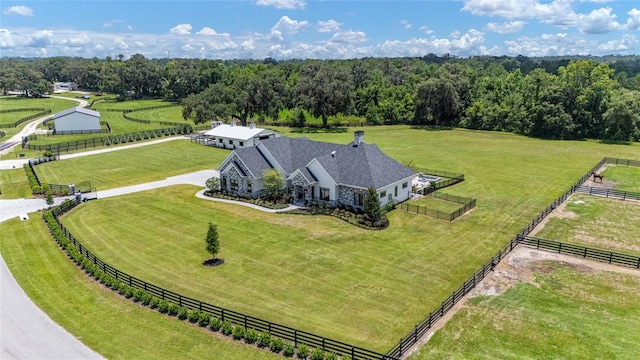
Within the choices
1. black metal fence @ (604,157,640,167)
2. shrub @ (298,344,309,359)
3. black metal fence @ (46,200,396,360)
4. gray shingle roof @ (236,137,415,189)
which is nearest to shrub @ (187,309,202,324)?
black metal fence @ (46,200,396,360)

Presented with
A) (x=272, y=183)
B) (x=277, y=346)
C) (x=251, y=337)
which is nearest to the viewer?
(x=277, y=346)

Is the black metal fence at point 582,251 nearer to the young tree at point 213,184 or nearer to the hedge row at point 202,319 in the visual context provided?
the hedge row at point 202,319

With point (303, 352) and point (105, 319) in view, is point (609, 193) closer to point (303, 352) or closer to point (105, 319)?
point (303, 352)

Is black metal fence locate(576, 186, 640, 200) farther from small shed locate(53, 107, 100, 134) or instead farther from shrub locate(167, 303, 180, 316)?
small shed locate(53, 107, 100, 134)

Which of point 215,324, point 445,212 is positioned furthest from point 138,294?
point 445,212

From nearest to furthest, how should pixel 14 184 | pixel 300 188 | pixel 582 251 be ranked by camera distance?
pixel 582 251 < pixel 300 188 < pixel 14 184

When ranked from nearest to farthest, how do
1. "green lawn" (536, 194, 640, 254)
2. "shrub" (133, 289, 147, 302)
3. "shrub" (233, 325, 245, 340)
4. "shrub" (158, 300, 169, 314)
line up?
"shrub" (233, 325, 245, 340) → "shrub" (158, 300, 169, 314) → "shrub" (133, 289, 147, 302) → "green lawn" (536, 194, 640, 254)

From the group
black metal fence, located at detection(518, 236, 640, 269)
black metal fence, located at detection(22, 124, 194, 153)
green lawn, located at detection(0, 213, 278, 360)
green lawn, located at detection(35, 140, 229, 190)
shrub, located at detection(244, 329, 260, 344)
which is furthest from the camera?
black metal fence, located at detection(22, 124, 194, 153)
